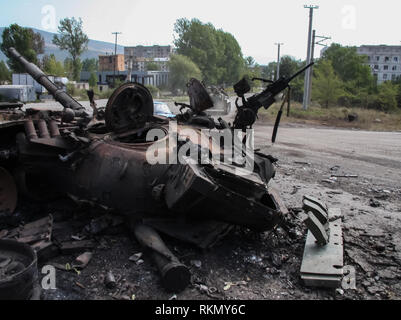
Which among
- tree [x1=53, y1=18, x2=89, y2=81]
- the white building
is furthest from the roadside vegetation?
the white building

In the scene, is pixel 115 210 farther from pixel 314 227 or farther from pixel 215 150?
pixel 314 227

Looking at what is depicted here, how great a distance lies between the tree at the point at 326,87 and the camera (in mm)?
35062

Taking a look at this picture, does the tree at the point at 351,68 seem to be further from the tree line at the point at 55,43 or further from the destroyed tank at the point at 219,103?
the tree line at the point at 55,43

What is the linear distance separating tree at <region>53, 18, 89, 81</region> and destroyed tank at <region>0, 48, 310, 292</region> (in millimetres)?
60534

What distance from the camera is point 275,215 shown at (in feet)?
15.3

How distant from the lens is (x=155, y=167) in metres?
5.09

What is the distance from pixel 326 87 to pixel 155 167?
32978 mm

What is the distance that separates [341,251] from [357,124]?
21.7 metres

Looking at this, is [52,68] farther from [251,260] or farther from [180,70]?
[251,260]

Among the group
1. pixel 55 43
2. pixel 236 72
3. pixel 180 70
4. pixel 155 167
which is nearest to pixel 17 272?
pixel 155 167

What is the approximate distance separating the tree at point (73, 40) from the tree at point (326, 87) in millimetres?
40613

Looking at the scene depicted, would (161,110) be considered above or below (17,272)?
above

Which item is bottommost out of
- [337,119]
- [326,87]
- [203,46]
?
[337,119]
